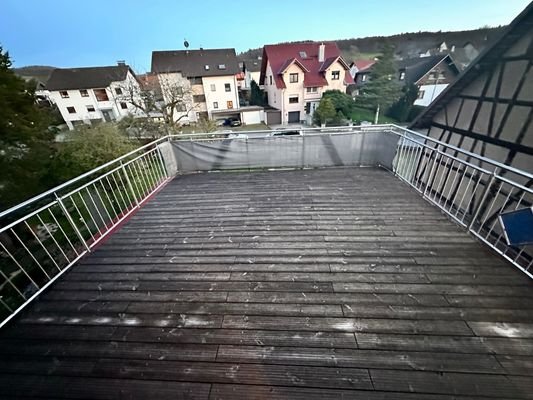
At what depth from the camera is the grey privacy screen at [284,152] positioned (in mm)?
5102

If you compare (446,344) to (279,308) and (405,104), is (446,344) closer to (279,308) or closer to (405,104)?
(279,308)

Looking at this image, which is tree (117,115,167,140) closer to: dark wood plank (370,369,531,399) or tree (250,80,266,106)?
dark wood plank (370,369,531,399)

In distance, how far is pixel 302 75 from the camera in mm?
19625

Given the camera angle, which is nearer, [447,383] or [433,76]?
[447,383]

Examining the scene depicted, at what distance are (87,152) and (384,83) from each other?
22263mm

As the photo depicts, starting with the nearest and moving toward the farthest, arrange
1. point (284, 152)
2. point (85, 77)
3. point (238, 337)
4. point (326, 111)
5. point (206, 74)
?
point (238, 337) → point (284, 152) → point (326, 111) → point (206, 74) → point (85, 77)

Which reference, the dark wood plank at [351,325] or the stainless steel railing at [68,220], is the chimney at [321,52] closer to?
the stainless steel railing at [68,220]

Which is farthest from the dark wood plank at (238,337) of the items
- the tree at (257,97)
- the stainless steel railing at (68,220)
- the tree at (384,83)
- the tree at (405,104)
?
the tree at (257,97)

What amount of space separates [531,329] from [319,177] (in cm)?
348

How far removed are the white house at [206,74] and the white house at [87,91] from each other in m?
4.26

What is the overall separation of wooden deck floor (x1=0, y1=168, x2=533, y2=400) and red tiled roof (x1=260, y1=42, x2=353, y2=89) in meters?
19.9

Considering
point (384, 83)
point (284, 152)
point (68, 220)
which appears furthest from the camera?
point (384, 83)

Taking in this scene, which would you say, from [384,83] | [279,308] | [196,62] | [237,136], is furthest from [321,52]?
[279,308]

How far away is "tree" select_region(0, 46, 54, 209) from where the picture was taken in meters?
7.71
